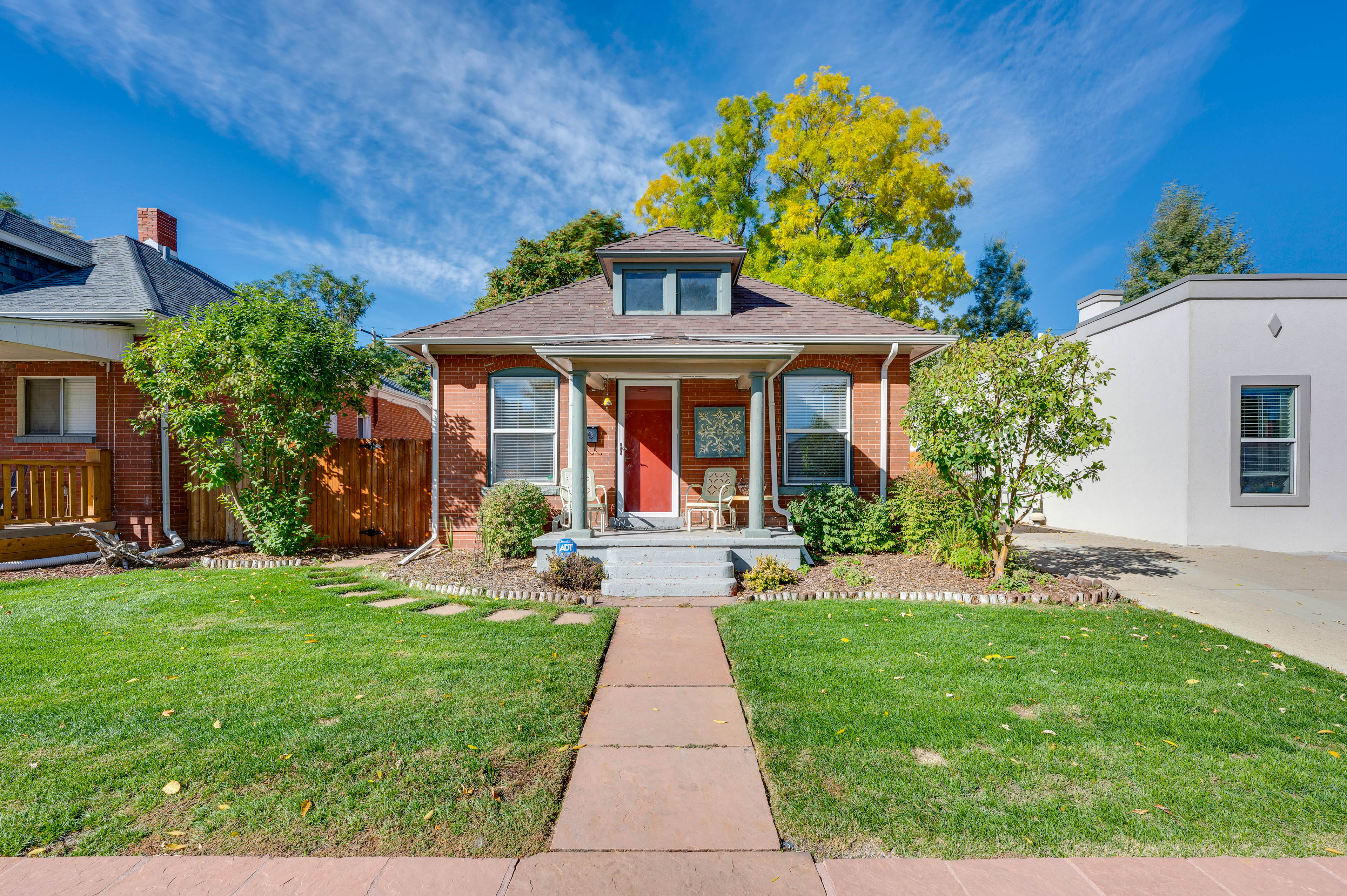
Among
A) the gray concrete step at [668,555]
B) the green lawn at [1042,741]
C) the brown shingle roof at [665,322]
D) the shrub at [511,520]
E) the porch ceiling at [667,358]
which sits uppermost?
the brown shingle roof at [665,322]

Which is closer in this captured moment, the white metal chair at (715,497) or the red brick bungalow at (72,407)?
the red brick bungalow at (72,407)

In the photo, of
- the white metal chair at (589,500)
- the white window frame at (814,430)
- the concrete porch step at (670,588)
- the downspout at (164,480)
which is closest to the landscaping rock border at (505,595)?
the concrete porch step at (670,588)

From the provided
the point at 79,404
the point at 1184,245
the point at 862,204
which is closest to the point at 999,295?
the point at 1184,245

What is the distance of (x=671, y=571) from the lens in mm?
6926

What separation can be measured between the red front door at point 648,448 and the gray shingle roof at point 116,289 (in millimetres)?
7711

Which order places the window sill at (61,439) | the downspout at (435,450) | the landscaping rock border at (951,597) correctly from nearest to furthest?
the landscaping rock border at (951,597)
the downspout at (435,450)
the window sill at (61,439)

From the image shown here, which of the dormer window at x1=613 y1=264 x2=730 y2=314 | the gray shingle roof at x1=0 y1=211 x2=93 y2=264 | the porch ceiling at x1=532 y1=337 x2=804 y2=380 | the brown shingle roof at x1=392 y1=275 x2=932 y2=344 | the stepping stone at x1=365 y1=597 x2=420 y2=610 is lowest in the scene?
the stepping stone at x1=365 y1=597 x2=420 y2=610

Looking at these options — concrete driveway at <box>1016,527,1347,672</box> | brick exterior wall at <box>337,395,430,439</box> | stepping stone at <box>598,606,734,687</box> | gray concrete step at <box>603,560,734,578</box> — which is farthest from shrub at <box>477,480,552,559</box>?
concrete driveway at <box>1016,527,1347,672</box>

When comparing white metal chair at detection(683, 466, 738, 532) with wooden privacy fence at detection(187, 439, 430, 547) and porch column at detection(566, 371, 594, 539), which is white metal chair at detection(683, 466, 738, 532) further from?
wooden privacy fence at detection(187, 439, 430, 547)

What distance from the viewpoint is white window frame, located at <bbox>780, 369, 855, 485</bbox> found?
926 centimetres

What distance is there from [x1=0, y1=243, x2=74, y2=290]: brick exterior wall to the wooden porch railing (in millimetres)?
3824

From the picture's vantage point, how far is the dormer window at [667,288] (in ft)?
31.8

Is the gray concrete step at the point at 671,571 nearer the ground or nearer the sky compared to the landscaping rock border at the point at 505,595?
nearer the sky

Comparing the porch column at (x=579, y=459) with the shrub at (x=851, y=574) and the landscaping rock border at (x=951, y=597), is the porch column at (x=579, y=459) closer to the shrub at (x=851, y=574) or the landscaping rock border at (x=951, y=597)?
the landscaping rock border at (x=951, y=597)
